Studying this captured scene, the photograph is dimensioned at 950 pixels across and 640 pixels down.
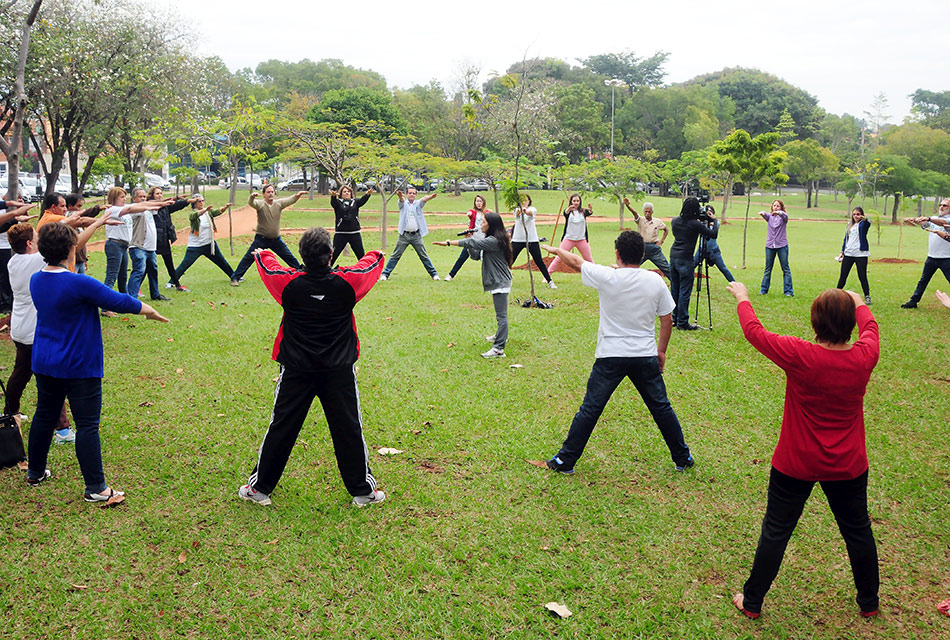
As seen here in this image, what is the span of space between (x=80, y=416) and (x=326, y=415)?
1.63m

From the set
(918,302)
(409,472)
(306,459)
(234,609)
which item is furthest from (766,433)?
(918,302)

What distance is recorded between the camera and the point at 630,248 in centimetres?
489

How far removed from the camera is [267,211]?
12.2 m

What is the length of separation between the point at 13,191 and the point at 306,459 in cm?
1139

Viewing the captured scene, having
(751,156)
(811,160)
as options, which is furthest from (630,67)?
(751,156)

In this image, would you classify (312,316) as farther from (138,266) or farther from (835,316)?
(138,266)

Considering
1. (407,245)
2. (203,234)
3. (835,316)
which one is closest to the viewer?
(835,316)

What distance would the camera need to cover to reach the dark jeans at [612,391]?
4.90m

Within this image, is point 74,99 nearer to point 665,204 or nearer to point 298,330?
point 298,330

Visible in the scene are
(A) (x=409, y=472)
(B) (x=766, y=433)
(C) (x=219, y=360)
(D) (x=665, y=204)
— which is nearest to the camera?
(A) (x=409, y=472)

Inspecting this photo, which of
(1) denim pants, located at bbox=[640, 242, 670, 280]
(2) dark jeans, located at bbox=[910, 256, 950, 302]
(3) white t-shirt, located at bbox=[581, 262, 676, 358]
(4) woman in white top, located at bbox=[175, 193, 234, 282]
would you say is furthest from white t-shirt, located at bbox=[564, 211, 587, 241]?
(3) white t-shirt, located at bbox=[581, 262, 676, 358]

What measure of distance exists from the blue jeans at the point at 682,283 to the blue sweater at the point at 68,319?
7604 millimetres

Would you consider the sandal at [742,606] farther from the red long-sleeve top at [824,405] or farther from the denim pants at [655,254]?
the denim pants at [655,254]

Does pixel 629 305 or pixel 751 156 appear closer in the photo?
pixel 629 305
